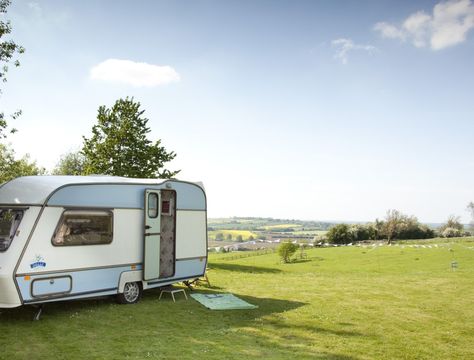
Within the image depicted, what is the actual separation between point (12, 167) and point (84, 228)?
25.9 metres

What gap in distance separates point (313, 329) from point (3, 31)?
592 inches

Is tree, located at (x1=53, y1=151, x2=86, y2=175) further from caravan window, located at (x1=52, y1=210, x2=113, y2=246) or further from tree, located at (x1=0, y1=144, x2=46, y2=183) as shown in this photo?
caravan window, located at (x1=52, y1=210, x2=113, y2=246)

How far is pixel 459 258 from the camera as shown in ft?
120

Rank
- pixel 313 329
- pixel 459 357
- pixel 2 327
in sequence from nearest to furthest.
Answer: pixel 459 357, pixel 2 327, pixel 313 329

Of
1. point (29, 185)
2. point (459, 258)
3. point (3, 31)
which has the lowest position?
point (459, 258)

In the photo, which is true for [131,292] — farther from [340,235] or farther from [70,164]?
[340,235]

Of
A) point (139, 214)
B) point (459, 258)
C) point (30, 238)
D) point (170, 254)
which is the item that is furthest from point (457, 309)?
point (459, 258)

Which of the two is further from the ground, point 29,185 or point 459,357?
point 29,185

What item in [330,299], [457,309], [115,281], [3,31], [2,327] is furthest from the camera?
[3,31]

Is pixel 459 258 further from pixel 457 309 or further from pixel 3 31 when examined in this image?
pixel 3 31

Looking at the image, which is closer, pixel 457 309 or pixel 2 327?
pixel 2 327

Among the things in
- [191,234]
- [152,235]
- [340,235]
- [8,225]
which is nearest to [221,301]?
[191,234]

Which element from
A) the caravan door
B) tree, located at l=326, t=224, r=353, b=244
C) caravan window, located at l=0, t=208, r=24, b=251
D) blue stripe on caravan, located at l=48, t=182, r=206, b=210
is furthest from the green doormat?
tree, located at l=326, t=224, r=353, b=244

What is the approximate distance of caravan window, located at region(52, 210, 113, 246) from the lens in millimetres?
10047
